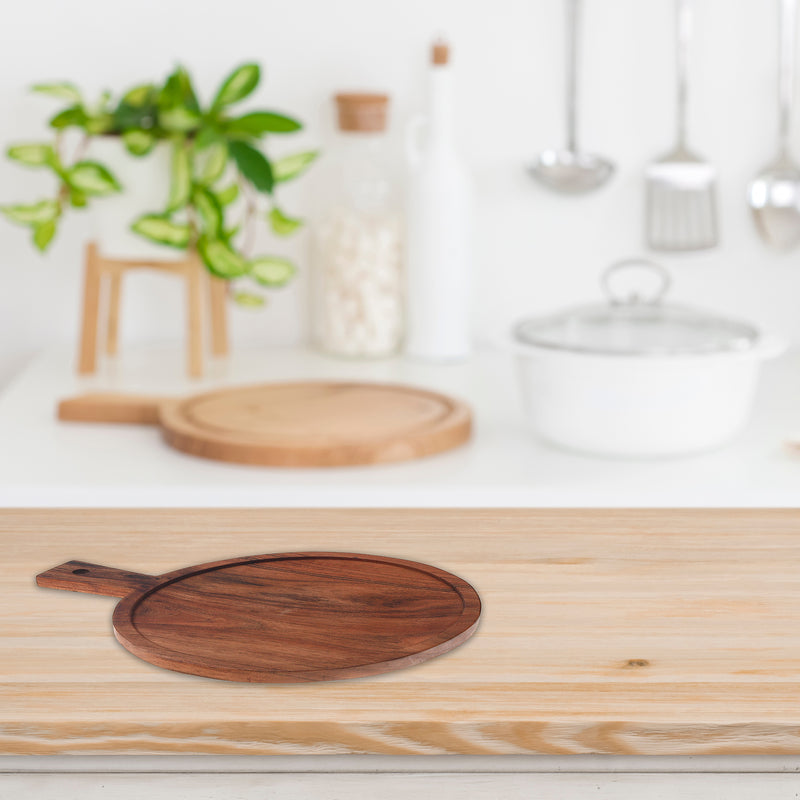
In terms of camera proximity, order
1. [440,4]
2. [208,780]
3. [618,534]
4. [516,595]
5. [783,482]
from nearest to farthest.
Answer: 1. [208,780]
2. [516,595]
3. [618,534]
4. [783,482]
5. [440,4]

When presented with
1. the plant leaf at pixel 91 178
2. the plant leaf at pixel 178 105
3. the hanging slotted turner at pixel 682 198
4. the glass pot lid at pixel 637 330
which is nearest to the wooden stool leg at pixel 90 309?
the plant leaf at pixel 91 178

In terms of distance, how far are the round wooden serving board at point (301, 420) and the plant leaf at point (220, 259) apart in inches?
7.2

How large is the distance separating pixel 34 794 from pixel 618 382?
678mm

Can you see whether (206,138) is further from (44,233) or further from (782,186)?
(782,186)

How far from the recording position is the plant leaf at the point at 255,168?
139 centimetres

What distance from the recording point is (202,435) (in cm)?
114

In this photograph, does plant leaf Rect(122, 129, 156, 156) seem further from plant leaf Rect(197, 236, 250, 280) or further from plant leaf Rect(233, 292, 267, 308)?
plant leaf Rect(233, 292, 267, 308)

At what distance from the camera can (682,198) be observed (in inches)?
65.7

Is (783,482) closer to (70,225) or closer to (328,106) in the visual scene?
→ (328,106)

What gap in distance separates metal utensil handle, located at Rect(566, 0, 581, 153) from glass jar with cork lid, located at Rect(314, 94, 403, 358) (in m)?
0.26

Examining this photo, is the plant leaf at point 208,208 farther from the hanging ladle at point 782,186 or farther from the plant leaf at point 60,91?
the hanging ladle at point 782,186

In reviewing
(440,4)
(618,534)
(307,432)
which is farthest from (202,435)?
(440,4)

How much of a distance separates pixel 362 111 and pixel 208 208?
28cm

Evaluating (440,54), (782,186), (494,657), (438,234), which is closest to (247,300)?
(438,234)
